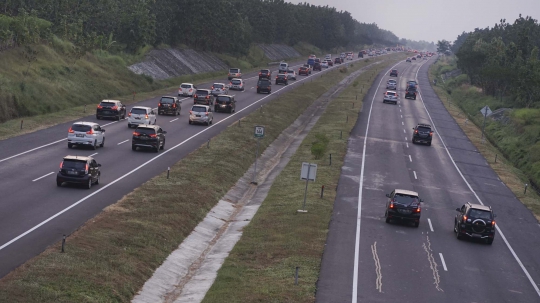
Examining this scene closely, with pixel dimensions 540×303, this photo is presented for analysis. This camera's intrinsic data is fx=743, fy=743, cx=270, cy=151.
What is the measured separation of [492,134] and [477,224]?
156 feet

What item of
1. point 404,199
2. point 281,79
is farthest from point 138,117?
point 281,79

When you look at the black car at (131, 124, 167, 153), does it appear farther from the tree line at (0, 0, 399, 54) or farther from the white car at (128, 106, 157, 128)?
the tree line at (0, 0, 399, 54)

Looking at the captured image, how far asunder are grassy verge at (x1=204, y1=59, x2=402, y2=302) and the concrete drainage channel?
523 mm

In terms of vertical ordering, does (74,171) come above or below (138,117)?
above

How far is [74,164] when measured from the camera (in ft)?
109

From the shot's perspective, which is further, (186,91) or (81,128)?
(186,91)

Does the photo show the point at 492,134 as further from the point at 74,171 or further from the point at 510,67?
the point at 74,171

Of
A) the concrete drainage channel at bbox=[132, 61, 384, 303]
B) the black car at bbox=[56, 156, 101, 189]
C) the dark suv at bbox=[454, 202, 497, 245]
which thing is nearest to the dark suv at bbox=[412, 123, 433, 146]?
the concrete drainage channel at bbox=[132, 61, 384, 303]

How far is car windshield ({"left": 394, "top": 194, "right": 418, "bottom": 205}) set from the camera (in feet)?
110

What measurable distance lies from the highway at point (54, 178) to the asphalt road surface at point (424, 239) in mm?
9580

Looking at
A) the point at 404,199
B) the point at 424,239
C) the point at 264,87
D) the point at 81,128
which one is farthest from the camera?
the point at 264,87

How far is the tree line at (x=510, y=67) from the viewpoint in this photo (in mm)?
85625

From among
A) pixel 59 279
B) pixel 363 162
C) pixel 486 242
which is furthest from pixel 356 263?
pixel 363 162

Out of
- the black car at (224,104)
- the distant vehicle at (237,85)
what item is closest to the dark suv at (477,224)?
the black car at (224,104)
